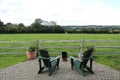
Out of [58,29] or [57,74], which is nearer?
[57,74]

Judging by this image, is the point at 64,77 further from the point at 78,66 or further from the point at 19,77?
the point at 19,77

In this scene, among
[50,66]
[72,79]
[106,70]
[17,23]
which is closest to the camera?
[72,79]

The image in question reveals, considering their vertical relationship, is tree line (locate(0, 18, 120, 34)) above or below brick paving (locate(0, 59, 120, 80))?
above

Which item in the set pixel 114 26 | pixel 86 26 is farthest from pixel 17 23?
pixel 114 26

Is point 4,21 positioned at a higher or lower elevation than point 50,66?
higher

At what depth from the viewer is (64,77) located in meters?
6.15

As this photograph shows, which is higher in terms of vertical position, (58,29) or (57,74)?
(58,29)

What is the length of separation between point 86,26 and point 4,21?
22657 mm

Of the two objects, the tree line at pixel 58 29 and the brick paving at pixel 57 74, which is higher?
the tree line at pixel 58 29

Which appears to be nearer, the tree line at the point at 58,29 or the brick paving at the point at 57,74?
the brick paving at the point at 57,74

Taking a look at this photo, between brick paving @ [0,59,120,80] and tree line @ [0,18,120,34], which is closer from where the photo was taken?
brick paving @ [0,59,120,80]

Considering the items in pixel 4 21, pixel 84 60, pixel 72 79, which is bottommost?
pixel 72 79

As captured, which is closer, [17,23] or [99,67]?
[99,67]

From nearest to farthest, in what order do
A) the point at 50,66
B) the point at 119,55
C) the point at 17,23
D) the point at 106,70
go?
the point at 50,66 < the point at 106,70 < the point at 119,55 < the point at 17,23
